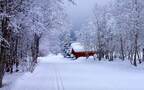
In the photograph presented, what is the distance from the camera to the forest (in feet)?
55.8

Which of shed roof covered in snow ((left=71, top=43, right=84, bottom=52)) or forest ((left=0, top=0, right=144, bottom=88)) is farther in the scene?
shed roof covered in snow ((left=71, top=43, right=84, bottom=52))

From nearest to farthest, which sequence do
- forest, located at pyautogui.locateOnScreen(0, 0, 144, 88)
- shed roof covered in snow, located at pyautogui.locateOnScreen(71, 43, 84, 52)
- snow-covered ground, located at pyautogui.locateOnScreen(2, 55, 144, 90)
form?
forest, located at pyautogui.locateOnScreen(0, 0, 144, 88) → snow-covered ground, located at pyautogui.locateOnScreen(2, 55, 144, 90) → shed roof covered in snow, located at pyautogui.locateOnScreen(71, 43, 84, 52)

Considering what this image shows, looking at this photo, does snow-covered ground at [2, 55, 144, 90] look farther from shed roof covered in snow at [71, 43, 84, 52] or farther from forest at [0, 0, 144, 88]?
shed roof covered in snow at [71, 43, 84, 52]

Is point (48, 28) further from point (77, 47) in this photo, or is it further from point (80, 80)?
point (77, 47)

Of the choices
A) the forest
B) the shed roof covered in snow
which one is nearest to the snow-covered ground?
the forest

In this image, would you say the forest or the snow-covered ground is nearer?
the forest

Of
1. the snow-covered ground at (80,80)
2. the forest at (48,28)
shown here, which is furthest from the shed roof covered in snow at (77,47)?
the snow-covered ground at (80,80)

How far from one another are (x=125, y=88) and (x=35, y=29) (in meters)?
6.09

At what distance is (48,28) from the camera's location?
1879 inches

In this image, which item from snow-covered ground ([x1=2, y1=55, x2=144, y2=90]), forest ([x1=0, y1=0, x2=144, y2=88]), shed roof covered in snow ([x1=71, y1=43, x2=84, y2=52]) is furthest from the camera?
shed roof covered in snow ([x1=71, y1=43, x2=84, y2=52])

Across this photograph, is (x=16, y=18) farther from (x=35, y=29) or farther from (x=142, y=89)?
(x=142, y=89)

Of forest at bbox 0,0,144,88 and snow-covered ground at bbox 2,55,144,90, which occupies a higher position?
forest at bbox 0,0,144,88

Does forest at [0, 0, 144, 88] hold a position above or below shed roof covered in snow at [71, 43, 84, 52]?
above

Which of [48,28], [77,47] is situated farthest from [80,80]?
[77,47]
